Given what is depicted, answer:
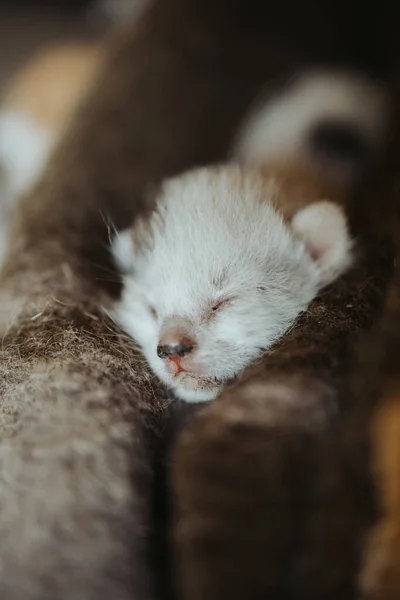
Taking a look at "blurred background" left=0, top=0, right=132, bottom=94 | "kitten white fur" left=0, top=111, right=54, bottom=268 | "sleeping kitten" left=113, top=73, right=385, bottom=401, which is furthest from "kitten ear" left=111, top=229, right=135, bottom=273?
"blurred background" left=0, top=0, right=132, bottom=94

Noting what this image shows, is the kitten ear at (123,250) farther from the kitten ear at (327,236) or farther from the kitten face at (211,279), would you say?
the kitten ear at (327,236)

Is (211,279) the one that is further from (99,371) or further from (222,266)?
(99,371)

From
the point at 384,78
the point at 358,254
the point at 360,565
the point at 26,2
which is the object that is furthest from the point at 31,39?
the point at 360,565

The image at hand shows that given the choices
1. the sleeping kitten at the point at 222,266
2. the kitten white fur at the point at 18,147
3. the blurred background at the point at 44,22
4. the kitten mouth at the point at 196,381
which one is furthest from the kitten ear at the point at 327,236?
the blurred background at the point at 44,22

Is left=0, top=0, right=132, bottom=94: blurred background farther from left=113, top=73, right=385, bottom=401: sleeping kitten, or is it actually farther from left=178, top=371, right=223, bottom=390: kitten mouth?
left=178, top=371, right=223, bottom=390: kitten mouth

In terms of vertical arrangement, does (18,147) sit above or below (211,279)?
above

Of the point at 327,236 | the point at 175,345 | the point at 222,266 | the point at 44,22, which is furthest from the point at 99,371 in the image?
the point at 44,22
